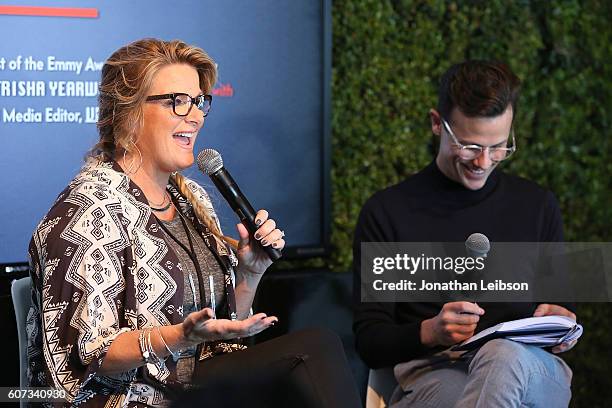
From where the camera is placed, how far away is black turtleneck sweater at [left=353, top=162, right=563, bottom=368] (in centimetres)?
296

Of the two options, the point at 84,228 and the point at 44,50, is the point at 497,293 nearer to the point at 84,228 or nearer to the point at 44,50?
the point at 84,228

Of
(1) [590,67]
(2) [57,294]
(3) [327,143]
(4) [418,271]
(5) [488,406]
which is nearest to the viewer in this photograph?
(2) [57,294]

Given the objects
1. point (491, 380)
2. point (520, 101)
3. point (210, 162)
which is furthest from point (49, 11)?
point (520, 101)

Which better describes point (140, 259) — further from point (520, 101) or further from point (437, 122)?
point (520, 101)

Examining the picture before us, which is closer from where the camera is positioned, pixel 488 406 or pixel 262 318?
pixel 262 318

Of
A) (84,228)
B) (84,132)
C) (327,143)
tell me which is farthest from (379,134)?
(84,228)

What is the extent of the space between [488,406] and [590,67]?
2.14 meters

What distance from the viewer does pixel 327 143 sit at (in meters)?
3.70

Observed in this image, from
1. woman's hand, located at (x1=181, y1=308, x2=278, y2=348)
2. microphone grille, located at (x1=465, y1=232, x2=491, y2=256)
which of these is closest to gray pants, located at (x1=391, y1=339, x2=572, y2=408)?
microphone grille, located at (x1=465, y1=232, x2=491, y2=256)

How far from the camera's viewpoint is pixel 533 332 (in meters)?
2.62

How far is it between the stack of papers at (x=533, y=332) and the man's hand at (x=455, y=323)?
3 cm

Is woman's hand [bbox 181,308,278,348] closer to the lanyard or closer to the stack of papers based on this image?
the lanyard

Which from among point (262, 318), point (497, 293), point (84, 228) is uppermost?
point (84, 228)

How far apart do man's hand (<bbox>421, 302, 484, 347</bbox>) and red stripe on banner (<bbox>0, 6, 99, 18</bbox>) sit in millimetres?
1510
